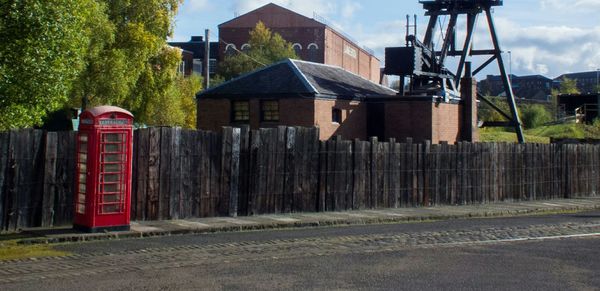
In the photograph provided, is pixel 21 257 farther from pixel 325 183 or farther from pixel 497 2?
pixel 497 2

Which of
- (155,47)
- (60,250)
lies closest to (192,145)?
(60,250)

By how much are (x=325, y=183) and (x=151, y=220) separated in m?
5.20

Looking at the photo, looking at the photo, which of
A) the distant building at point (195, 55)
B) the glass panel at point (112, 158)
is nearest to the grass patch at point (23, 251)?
the glass panel at point (112, 158)

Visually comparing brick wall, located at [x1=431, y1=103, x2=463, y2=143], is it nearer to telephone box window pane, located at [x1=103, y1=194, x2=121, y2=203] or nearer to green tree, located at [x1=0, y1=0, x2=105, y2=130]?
green tree, located at [x1=0, y1=0, x2=105, y2=130]

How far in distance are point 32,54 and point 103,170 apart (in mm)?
3606

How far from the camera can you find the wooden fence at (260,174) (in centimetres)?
1435

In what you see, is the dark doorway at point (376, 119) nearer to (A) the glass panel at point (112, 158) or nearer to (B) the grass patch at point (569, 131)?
(B) the grass patch at point (569, 131)

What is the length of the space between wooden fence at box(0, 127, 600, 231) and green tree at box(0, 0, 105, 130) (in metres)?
2.10

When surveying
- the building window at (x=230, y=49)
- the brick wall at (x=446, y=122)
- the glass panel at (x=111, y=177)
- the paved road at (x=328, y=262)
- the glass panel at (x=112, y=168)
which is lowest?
the paved road at (x=328, y=262)

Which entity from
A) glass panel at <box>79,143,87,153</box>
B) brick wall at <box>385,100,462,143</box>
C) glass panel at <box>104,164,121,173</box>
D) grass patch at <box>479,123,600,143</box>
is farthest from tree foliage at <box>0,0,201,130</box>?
grass patch at <box>479,123,600,143</box>

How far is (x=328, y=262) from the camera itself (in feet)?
37.4

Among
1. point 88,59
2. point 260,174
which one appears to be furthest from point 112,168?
point 88,59

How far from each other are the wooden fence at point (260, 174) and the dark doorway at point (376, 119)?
10786 mm

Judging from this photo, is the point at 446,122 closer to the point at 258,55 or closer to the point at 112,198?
the point at 112,198
